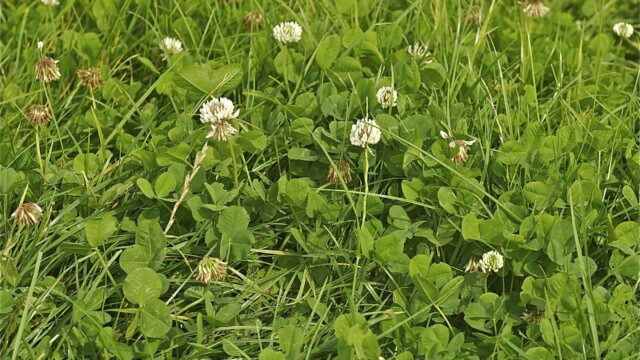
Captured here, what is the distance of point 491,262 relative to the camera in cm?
233

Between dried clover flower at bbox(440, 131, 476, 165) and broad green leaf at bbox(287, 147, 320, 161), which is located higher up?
dried clover flower at bbox(440, 131, 476, 165)

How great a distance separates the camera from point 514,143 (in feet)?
8.39

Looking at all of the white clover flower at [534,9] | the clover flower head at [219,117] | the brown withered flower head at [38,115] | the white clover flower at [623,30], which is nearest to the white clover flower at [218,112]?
the clover flower head at [219,117]

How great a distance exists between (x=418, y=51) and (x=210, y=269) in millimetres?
1051

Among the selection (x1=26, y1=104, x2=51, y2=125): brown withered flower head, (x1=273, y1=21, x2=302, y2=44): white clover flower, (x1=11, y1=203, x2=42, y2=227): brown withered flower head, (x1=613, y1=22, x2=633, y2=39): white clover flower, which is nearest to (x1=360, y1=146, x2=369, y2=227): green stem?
(x1=273, y1=21, x2=302, y2=44): white clover flower

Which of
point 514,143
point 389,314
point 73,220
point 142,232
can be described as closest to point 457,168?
point 514,143

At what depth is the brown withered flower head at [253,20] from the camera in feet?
10.4

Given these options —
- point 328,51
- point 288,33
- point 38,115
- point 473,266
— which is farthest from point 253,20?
point 473,266

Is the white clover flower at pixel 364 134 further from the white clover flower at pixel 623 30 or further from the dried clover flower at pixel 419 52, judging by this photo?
the white clover flower at pixel 623 30

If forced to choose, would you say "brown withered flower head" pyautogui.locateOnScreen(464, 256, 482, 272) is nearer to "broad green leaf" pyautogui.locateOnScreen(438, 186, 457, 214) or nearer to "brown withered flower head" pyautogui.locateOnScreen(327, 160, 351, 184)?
"broad green leaf" pyautogui.locateOnScreen(438, 186, 457, 214)

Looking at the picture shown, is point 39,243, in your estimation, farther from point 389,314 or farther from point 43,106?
point 389,314

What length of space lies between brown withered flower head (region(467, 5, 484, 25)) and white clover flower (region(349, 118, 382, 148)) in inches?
32.8

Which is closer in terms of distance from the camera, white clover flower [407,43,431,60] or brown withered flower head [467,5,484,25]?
white clover flower [407,43,431,60]

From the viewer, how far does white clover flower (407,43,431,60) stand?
116 inches
